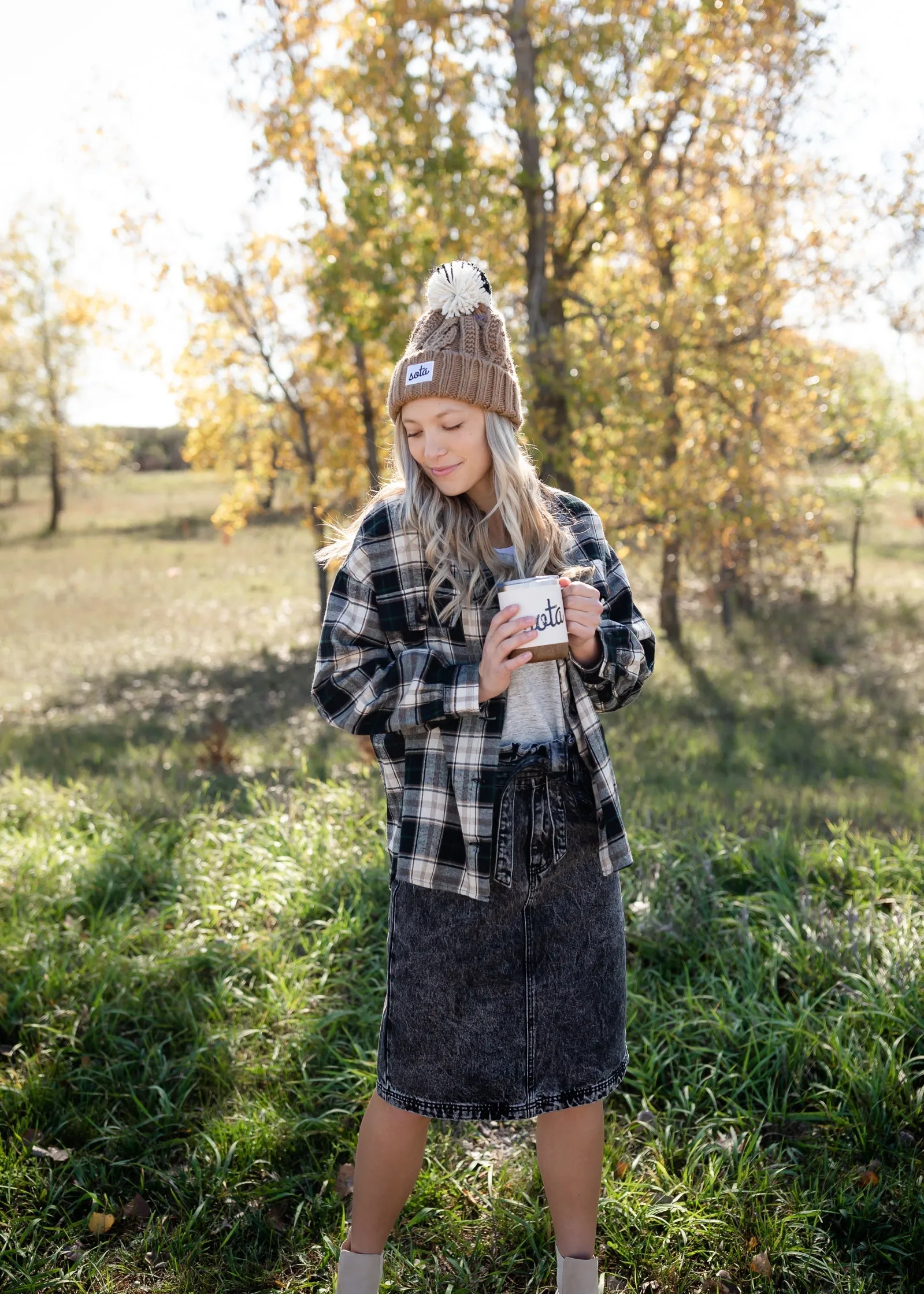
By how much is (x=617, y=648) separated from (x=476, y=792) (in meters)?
0.40

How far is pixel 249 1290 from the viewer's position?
2.38 meters

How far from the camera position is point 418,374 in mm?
2031

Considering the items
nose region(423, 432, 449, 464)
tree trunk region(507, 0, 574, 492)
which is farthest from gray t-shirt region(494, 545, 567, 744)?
tree trunk region(507, 0, 574, 492)

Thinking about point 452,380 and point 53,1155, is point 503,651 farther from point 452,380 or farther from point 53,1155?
point 53,1155

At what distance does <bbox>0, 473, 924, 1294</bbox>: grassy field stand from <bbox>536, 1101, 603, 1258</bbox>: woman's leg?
398mm

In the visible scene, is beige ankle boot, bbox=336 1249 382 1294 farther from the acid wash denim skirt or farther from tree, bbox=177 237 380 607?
tree, bbox=177 237 380 607

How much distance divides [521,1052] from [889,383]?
68.4 feet

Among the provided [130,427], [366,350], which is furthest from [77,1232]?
[130,427]

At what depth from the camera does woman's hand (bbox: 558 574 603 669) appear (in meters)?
1.90

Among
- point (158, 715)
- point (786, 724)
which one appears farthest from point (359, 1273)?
point (158, 715)

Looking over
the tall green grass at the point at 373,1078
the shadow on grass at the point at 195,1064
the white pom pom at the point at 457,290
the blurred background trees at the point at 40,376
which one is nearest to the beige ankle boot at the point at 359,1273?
the tall green grass at the point at 373,1078

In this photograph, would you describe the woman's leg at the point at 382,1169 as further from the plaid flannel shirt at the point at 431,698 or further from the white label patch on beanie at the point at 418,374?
the white label patch on beanie at the point at 418,374

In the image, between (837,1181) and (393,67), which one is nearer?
(837,1181)

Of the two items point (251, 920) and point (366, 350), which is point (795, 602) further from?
point (251, 920)
